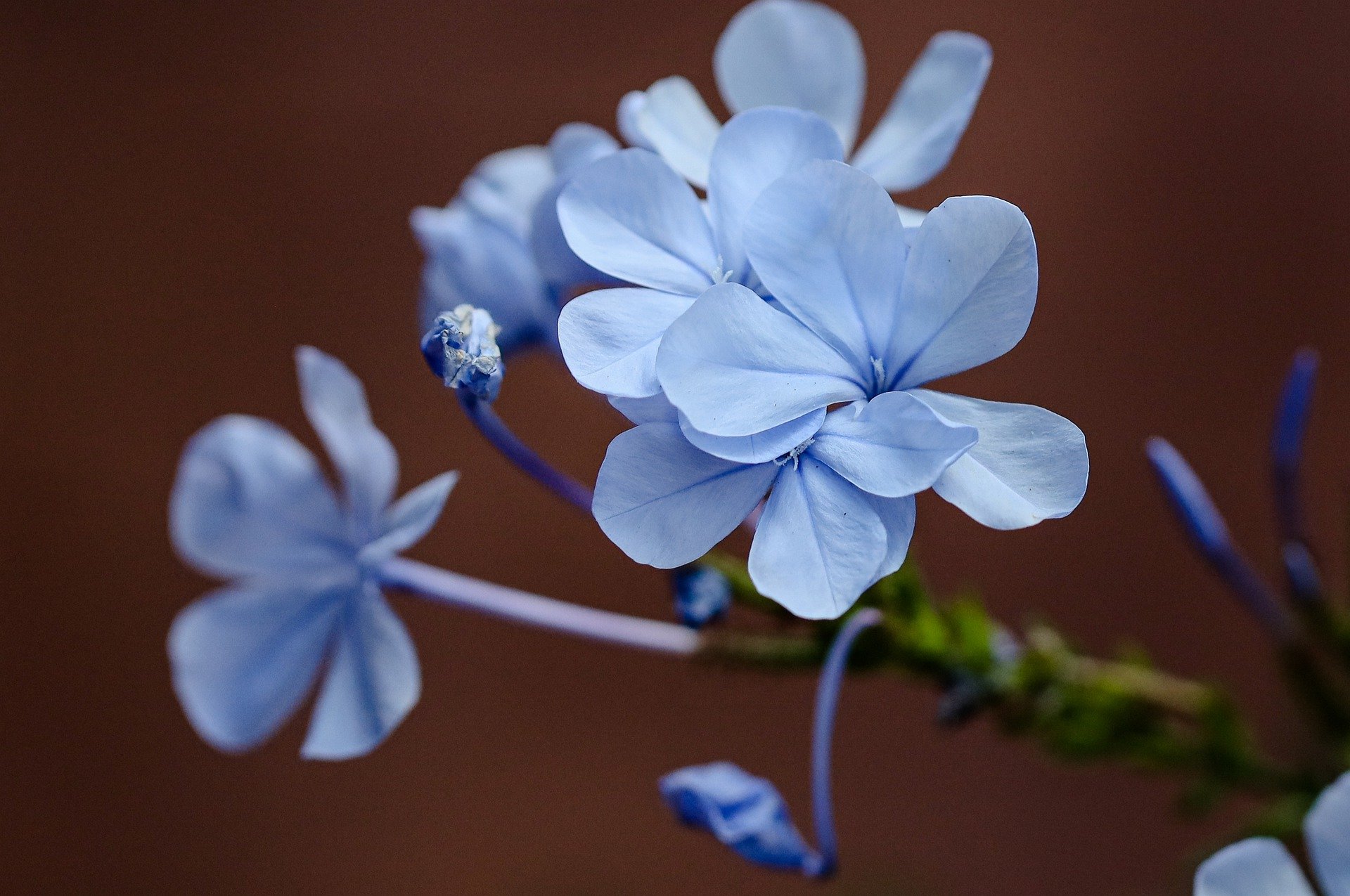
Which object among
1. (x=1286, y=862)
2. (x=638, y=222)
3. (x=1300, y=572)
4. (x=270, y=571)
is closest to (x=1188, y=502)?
(x=1300, y=572)

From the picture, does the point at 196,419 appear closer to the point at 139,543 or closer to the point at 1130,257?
the point at 139,543

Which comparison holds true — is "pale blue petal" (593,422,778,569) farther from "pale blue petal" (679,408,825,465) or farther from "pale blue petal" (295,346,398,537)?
"pale blue petal" (295,346,398,537)

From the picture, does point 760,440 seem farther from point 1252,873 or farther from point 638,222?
point 1252,873

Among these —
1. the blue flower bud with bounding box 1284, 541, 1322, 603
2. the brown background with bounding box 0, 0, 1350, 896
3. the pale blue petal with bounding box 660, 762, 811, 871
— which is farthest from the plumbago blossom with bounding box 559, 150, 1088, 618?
the brown background with bounding box 0, 0, 1350, 896

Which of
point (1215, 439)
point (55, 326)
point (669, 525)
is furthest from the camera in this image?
point (55, 326)

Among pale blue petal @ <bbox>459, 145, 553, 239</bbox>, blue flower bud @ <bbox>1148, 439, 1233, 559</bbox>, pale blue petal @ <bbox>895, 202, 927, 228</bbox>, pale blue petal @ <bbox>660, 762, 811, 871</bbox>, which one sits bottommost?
pale blue petal @ <bbox>660, 762, 811, 871</bbox>

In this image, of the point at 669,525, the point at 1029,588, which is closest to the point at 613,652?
the point at 1029,588

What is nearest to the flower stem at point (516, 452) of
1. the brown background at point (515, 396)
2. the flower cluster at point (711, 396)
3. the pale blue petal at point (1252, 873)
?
the flower cluster at point (711, 396)
